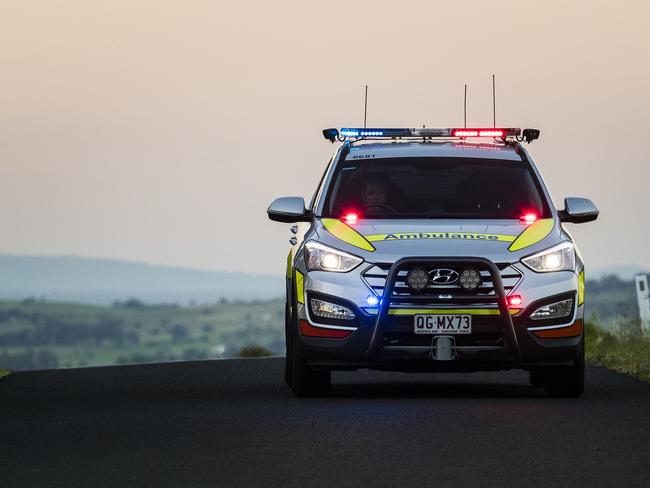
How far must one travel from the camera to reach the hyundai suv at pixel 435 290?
13.8 m

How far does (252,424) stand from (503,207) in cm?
380

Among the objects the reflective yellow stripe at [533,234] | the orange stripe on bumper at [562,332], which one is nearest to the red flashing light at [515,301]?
the orange stripe on bumper at [562,332]

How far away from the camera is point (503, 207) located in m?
14.9

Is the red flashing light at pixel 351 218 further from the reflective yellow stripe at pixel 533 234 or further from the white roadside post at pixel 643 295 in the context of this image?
the white roadside post at pixel 643 295

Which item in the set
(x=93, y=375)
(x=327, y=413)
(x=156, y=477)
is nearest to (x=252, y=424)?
(x=327, y=413)

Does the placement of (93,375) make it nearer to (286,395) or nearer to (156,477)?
(286,395)

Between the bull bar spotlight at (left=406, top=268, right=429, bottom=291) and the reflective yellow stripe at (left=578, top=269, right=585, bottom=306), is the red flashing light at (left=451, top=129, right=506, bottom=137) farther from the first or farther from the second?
the bull bar spotlight at (left=406, top=268, right=429, bottom=291)

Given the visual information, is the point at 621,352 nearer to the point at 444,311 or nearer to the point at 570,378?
the point at 570,378

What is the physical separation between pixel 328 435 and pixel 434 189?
440cm

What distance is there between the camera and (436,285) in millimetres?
13820

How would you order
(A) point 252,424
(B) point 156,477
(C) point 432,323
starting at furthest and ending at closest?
(C) point 432,323
(A) point 252,424
(B) point 156,477

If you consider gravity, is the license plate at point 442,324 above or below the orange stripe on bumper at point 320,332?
above

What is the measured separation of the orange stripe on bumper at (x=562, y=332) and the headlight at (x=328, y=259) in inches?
58.7

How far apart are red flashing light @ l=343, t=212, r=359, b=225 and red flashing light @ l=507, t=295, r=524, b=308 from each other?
144 cm
